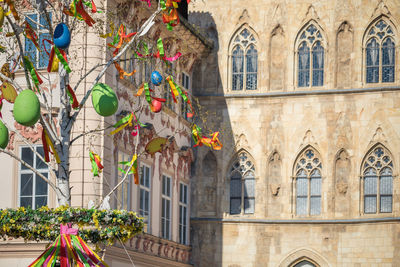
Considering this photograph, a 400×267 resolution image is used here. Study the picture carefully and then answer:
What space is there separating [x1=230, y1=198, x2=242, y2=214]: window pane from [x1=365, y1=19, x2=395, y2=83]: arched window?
4886 millimetres

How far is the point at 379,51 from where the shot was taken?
29547 mm

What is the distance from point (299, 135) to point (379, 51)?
3.17 m

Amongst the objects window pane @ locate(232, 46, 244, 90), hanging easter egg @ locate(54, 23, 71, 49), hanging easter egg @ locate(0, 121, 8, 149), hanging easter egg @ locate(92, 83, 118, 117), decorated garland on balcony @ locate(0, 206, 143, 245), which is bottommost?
decorated garland on balcony @ locate(0, 206, 143, 245)

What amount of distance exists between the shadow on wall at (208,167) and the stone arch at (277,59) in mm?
1509

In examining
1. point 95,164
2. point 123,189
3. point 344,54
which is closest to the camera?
point 95,164

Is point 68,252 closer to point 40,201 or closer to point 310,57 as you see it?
point 40,201

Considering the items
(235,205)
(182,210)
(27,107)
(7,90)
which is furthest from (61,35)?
(235,205)

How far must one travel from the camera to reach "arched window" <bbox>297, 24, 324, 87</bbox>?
30.0 m

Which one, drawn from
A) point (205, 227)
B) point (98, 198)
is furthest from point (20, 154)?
point (205, 227)

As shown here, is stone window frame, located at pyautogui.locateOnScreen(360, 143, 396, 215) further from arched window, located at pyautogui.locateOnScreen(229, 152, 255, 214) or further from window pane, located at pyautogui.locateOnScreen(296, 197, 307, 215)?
arched window, located at pyautogui.locateOnScreen(229, 152, 255, 214)

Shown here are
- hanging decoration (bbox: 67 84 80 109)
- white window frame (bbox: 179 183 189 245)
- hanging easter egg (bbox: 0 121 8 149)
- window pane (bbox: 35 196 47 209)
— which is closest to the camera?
hanging easter egg (bbox: 0 121 8 149)

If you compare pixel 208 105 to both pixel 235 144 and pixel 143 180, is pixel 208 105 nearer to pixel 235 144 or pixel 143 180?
pixel 235 144

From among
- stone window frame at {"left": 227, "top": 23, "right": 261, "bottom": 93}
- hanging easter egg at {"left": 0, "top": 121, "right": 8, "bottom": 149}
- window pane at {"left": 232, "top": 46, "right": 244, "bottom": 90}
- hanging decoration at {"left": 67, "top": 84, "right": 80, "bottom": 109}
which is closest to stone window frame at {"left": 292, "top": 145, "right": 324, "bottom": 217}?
stone window frame at {"left": 227, "top": 23, "right": 261, "bottom": 93}

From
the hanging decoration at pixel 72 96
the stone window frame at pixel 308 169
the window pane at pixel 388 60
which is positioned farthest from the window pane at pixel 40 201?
the window pane at pixel 388 60
